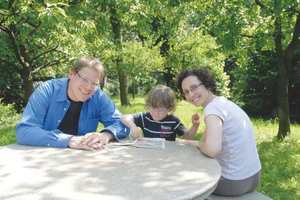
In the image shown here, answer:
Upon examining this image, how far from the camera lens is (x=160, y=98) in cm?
433

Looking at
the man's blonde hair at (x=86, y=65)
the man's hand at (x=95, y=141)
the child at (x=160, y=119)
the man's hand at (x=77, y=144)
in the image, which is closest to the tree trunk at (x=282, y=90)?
the child at (x=160, y=119)

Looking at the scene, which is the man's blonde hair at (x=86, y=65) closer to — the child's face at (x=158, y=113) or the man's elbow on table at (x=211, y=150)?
the child's face at (x=158, y=113)

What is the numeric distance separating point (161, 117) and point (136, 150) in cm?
87

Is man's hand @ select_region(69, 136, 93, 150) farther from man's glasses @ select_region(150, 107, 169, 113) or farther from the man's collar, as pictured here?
man's glasses @ select_region(150, 107, 169, 113)

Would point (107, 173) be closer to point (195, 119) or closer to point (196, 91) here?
point (196, 91)

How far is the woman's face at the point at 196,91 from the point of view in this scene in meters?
3.75

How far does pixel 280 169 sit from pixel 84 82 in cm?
382

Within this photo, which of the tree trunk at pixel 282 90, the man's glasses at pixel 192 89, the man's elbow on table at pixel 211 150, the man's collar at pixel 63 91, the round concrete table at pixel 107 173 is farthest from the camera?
the tree trunk at pixel 282 90

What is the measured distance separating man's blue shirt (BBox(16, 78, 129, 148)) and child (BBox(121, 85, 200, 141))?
171mm

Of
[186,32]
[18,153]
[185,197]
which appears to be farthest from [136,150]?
[186,32]

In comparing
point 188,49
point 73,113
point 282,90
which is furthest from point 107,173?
point 188,49

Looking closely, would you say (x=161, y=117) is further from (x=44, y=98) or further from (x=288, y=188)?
(x=288, y=188)

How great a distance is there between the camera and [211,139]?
3320 mm

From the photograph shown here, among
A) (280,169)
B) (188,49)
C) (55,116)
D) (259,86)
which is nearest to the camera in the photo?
(55,116)
